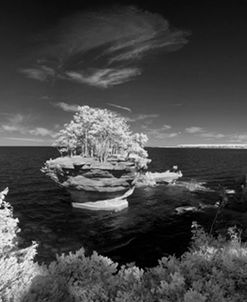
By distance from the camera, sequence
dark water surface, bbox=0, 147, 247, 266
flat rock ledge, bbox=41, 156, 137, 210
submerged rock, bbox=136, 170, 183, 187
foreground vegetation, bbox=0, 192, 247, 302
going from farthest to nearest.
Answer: submerged rock, bbox=136, 170, 183, 187
flat rock ledge, bbox=41, 156, 137, 210
dark water surface, bbox=0, 147, 247, 266
foreground vegetation, bbox=0, 192, 247, 302

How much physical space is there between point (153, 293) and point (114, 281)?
1.45m

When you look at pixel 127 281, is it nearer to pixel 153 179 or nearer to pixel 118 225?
pixel 118 225

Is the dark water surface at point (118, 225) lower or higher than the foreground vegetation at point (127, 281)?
lower

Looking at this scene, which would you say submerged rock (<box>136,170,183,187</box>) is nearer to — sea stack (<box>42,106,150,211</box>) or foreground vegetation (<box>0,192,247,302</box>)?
sea stack (<box>42,106,150,211</box>)

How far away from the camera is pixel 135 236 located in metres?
26.1

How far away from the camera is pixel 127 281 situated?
7.41 metres

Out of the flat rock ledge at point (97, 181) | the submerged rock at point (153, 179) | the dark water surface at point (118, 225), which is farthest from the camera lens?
the submerged rock at point (153, 179)

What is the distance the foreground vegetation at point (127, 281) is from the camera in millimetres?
6195

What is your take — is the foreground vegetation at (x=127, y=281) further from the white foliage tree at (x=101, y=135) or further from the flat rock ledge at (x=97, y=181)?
the white foliage tree at (x=101, y=135)

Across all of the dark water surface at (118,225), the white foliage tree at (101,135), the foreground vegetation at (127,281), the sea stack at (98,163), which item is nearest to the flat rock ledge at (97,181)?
the sea stack at (98,163)

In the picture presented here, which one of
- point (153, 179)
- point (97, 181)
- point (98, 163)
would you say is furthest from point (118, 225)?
point (153, 179)

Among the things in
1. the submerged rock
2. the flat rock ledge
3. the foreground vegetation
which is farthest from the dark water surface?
the foreground vegetation

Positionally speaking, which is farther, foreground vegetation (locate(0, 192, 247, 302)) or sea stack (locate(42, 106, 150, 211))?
sea stack (locate(42, 106, 150, 211))

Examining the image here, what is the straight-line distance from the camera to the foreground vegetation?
620 cm
